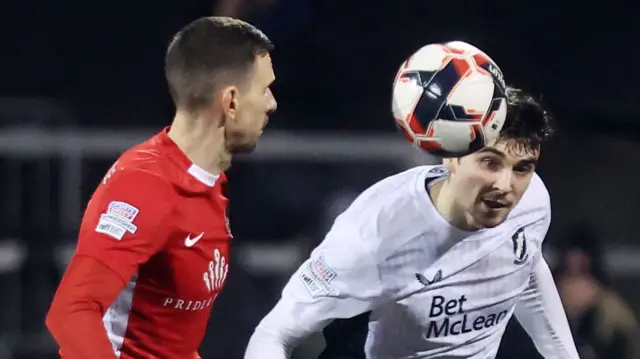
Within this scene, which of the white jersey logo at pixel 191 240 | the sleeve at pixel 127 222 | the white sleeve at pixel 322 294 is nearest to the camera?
the sleeve at pixel 127 222

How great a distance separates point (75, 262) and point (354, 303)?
843 millimetres

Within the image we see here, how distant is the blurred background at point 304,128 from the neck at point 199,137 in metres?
2.34

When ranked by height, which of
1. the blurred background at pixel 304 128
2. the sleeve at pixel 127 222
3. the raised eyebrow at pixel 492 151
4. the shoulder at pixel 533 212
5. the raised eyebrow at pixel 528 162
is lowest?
the blurred background at pixel 304 128

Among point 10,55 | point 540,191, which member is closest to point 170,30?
point 10,55

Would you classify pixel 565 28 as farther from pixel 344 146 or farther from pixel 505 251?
pixel 505 251

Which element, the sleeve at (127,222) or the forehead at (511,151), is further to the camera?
the forehead at (511,151)

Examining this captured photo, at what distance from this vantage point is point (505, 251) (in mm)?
3250

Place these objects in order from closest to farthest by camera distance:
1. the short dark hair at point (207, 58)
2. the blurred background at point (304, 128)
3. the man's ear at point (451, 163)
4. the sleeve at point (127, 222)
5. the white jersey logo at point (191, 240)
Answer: the sleeve at point (127, 222), the white jersey logo at point (191, 240), the short dark hair at point (207, 58), the man's ear at point (451, 163), the blurred background at point (304, 128)

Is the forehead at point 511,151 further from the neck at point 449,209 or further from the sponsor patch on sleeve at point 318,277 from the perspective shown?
the sponsor patch on sleeve at point 318,277

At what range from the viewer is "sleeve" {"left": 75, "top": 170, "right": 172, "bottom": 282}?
8.09 ft

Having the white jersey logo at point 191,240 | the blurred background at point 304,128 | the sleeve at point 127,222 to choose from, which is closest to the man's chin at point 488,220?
the white jersey logo at point 191,240

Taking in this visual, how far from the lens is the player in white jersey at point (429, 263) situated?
299cm

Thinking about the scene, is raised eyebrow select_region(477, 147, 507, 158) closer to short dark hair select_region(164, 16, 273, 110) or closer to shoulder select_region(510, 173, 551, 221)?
shoulder select_region(510, 173, 551, 221)

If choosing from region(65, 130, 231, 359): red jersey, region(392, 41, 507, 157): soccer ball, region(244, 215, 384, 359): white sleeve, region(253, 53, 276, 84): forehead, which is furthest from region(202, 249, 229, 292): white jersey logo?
region(392, 41, 507, 157): soccer ball
